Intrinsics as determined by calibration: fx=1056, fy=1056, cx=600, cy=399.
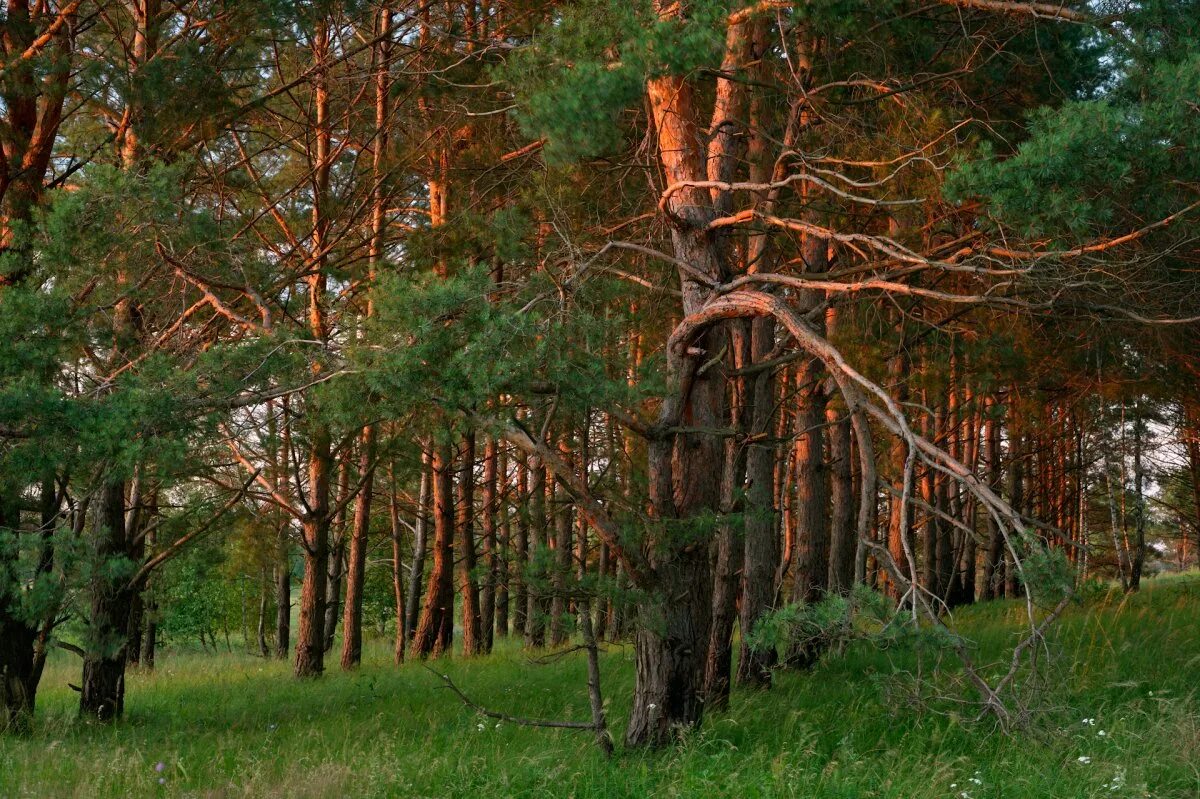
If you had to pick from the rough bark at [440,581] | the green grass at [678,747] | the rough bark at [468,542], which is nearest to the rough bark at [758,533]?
the green grass at [678,747]

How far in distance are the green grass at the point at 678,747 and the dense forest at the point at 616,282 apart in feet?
1.26

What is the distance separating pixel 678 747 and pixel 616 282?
10.3ft

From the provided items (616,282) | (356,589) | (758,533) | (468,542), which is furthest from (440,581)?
(616,282)

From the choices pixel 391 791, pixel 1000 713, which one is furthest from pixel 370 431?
pixel 1000 713

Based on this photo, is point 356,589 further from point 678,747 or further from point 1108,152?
point 1108,152

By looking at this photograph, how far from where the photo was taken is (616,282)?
7.41 metres

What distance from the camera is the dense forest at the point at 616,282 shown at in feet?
19.9

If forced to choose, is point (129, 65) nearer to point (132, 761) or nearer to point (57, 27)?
point (57, 27)

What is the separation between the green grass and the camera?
5828 mm

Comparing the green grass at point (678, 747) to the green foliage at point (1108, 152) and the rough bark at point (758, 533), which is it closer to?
the rough bark at point (758, 533)

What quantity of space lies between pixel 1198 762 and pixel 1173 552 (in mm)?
51101

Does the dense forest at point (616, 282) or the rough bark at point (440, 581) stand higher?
the dense forest at point (616, 282)

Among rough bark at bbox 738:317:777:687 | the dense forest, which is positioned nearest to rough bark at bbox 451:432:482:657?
the dense forest

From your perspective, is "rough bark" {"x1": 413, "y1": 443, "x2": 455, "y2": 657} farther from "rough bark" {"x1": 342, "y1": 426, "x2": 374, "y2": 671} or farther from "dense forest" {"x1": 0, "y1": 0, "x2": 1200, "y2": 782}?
"dense forest" {"x1": 0, "y1": 0, "x2": 1200, "y2": 782}
